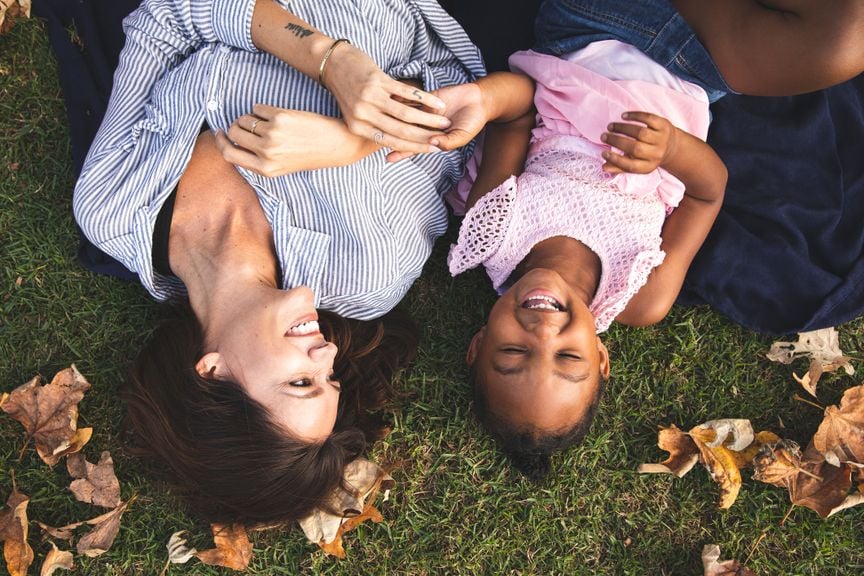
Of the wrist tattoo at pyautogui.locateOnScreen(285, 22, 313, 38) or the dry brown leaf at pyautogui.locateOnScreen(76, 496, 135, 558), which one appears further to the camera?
the dry brown leaf at pyautogui.locateOnScreen(76, 496, 135, 558)

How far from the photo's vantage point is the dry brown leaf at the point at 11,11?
343 cm

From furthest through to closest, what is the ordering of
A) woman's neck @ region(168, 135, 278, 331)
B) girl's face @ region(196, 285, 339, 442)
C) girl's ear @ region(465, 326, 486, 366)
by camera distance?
girl's ear @ region(465, 326, 486, 366) → woman's neck @ region(168, 135, 278, 331) → girl's face @ region(196, 285, 339, 442)

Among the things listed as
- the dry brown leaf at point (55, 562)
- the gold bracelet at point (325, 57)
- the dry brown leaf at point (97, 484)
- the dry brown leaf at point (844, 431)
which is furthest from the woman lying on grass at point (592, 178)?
the dry brown leaf at point (55, 562)

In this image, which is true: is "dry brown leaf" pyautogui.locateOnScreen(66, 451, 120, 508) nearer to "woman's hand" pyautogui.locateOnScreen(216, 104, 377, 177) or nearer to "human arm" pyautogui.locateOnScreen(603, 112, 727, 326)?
"woman's hand" pyautogui.locateOnScreen(216, 104, 377, 177)

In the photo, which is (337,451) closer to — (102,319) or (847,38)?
(102,319)

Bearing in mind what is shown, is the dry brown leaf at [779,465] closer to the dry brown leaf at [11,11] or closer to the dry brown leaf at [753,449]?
the dry brown leaf at [753,449]

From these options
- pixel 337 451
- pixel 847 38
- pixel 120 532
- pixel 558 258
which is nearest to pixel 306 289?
pixel 337 451

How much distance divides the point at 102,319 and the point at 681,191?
2768mm

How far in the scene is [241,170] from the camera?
2914 mm

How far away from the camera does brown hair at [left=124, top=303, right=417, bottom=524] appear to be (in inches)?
106

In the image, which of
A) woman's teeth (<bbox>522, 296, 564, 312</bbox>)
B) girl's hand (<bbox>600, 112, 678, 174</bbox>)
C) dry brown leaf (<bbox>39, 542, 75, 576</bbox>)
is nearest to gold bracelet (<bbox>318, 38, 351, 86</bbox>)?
girl's hand (<bbox>600, 112, 678, 174</bbox>)

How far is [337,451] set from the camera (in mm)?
2936

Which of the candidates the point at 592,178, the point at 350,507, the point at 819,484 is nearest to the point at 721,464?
the point at 819,484

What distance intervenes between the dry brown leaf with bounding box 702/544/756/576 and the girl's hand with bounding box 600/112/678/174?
1880 millimetres
